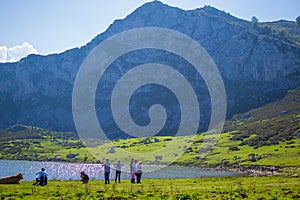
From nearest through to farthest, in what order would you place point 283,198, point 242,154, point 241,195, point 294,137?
point 283,198 < point 241,195 < point 242,154 < point 294,137

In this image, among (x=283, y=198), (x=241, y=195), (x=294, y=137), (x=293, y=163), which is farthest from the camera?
(x=294, y=137)

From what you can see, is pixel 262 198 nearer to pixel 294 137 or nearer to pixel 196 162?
pixel 196 162

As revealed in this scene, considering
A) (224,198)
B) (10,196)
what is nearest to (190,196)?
(224,198)

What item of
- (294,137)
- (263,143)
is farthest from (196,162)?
(294,137)

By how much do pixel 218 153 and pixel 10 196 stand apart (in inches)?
6722

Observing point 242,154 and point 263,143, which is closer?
point 242,154

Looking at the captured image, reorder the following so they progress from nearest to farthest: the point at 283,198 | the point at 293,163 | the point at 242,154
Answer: the point at 283,198 → the point at 293,163 → the point at 242,154

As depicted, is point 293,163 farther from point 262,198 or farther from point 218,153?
point 262,198

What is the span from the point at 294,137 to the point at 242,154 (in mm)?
37527

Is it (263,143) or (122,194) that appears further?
(263,143)

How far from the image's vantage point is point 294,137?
187m

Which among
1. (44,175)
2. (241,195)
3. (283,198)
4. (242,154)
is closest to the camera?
(283,198)

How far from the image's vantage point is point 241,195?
28.5 m

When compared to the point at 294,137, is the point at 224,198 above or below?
below
